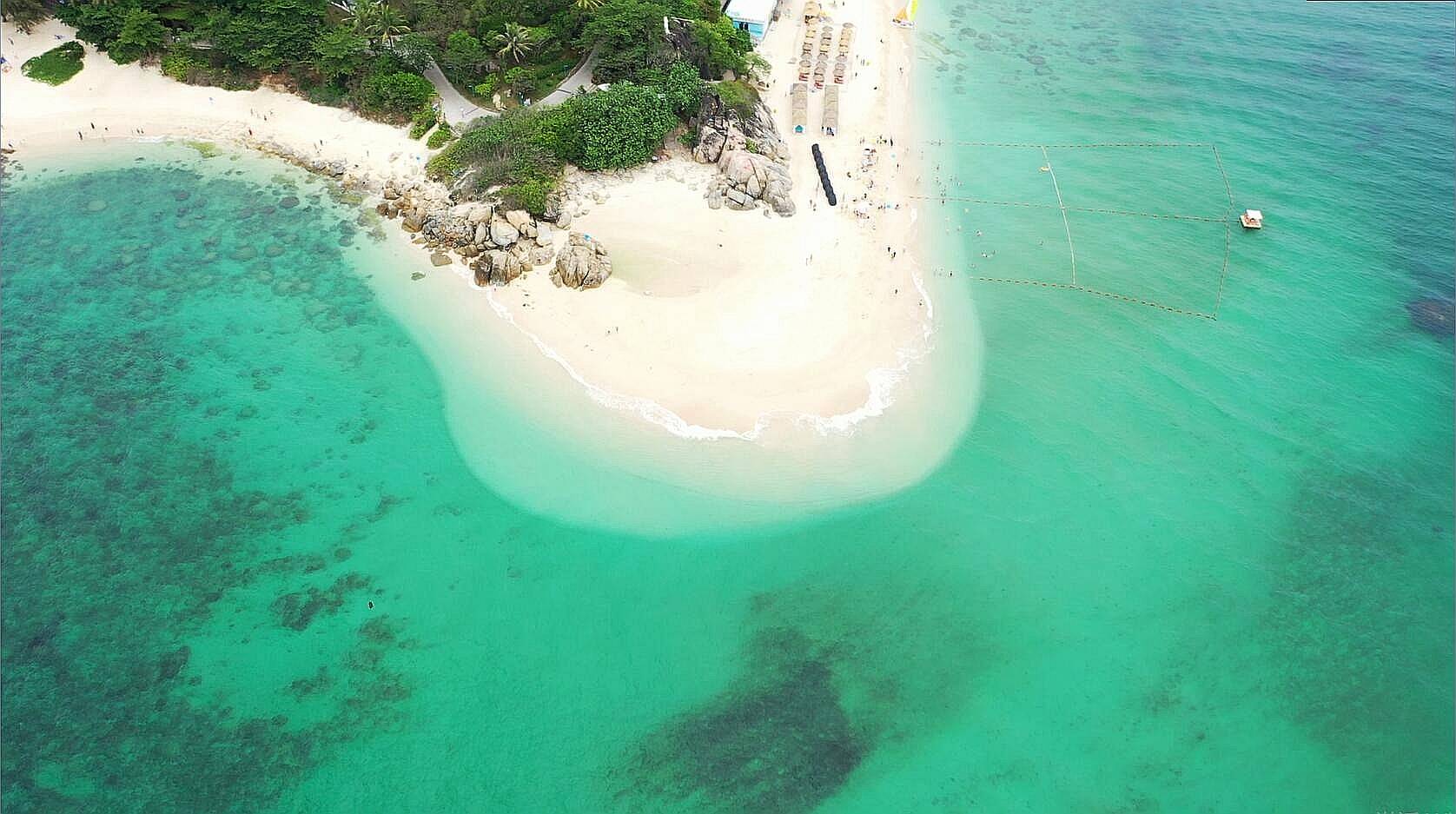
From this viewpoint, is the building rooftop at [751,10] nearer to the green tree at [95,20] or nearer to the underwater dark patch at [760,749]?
the green tree at [95,20]

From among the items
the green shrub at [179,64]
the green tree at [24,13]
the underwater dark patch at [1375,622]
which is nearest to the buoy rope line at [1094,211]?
the underwater dark patch at [1375,622]

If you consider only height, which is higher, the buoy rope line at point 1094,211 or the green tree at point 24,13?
the green tree at point 24,13

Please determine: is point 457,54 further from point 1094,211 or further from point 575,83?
point 1094,211

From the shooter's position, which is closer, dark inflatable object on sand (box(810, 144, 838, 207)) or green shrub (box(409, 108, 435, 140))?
dark inflatable object on sand (box(810, 144, 838, 207))

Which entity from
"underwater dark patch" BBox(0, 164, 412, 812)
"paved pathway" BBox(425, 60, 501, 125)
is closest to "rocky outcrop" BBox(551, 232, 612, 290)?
"underwater dark patch" BBox(0, 164, 412, 812)

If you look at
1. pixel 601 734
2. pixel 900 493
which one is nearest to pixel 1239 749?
pixel 900 493

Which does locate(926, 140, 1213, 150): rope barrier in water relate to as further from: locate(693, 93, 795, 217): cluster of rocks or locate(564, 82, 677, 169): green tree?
locate(564, 82, 677, 169): green tree

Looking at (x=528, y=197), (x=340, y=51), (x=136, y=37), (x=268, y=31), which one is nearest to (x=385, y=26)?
(x=340, y=51)
